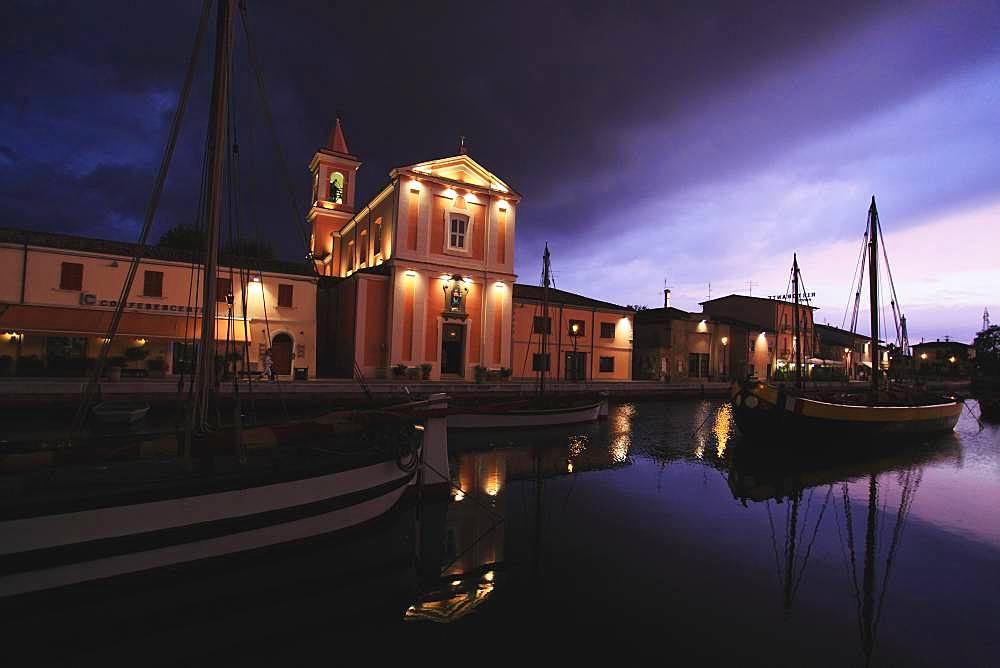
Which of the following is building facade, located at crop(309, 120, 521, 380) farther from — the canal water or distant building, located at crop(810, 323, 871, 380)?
distant building, located at crop(810, 323, 871, 380)

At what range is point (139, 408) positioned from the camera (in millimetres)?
17203

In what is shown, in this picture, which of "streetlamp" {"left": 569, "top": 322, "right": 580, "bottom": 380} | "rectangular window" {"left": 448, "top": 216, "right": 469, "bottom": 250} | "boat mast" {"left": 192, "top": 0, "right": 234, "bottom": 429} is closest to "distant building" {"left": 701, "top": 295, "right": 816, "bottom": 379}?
"streetlamp" {"left": 569, "top": 322, "right": 580, "bottom": 380}

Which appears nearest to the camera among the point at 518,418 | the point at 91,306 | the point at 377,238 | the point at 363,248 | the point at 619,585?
the point at 619,585

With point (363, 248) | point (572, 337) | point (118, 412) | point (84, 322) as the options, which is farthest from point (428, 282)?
point (118, 412)

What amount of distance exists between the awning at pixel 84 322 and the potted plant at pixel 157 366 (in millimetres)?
2285

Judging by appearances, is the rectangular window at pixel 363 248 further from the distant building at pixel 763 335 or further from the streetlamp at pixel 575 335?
the distant building at pixel 763 335

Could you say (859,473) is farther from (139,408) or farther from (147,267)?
(147,267)

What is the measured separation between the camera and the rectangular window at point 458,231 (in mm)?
31906

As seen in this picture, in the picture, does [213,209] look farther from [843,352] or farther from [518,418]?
[843,352]

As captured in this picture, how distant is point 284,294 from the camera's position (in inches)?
1075

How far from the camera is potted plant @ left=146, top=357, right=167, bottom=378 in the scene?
936 inches

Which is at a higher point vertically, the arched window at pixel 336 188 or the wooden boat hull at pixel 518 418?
the arched window at pixel 336 188

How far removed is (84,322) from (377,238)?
16.3m

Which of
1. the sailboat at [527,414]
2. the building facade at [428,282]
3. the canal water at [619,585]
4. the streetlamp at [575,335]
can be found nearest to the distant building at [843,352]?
the streetlamp at [575,335]
